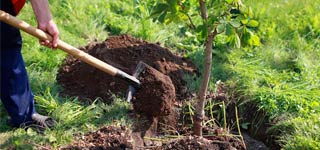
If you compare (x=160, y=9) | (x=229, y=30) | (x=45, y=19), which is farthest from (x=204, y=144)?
(x=45, y=19)

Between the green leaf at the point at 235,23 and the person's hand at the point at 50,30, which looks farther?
the person's hand at the point at 50,30

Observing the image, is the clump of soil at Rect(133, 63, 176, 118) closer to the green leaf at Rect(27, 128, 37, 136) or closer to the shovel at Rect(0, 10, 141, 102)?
the shovel at Rect(0, 10, 141, 102)

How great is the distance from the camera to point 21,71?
376 centimetres

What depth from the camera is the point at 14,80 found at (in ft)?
12.2

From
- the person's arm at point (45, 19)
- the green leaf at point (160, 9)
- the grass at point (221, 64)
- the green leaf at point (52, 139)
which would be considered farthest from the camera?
the grass at point (221, 64)

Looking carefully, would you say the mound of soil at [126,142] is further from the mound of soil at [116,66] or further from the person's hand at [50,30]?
the person's hand at [50,30]

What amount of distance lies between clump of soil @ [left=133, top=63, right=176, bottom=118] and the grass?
0.55 ft

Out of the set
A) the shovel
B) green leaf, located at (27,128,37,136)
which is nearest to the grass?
green leaf, located at (27,128,37,136)

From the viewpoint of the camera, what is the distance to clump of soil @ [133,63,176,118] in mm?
4016

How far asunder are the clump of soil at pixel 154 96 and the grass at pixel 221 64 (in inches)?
6.6

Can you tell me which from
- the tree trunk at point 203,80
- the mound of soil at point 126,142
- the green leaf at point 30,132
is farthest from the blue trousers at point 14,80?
the tree trunk at point 203,80

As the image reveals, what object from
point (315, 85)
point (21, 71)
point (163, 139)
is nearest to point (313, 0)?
point (315, 85)

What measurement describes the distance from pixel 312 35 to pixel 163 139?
8.06 ft

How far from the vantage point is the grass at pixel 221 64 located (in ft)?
12.9
